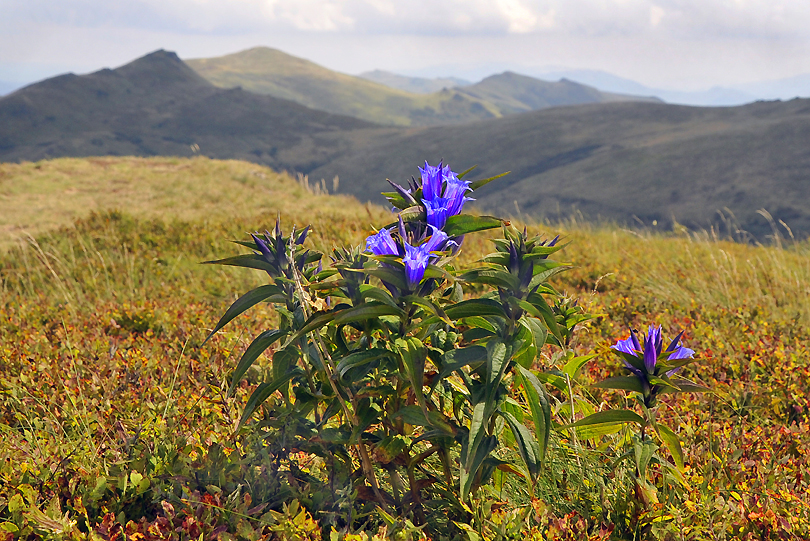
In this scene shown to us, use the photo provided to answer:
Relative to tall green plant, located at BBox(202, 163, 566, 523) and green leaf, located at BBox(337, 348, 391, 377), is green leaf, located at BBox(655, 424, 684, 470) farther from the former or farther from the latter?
green leaf, located at BBox(337, 348, 391, 377)

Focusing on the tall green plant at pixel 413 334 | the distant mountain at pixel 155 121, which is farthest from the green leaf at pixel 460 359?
the distant mountain at pixel 155 121

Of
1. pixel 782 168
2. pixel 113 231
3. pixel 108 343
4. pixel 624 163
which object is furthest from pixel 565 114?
pixel 108 343

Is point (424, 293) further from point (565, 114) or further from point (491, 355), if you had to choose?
point (565, 114)

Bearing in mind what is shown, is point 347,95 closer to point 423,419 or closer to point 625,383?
point 625,383

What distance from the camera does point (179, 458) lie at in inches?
87.9

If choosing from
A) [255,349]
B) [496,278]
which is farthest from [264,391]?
[496,278]

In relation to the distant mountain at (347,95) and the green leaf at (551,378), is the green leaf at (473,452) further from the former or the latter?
the distant mountain at (347,95)

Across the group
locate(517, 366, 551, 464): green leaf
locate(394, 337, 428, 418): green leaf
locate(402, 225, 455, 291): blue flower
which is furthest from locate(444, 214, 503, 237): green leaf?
locate(517, 366, 551, 464): green leaf

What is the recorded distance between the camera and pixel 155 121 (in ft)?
205

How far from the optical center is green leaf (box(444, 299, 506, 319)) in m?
1.66

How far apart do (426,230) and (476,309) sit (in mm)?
300

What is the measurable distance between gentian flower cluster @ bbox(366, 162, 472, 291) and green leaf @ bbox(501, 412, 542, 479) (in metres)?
0.55

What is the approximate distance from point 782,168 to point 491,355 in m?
29.6

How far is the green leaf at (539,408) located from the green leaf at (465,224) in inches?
18.4
